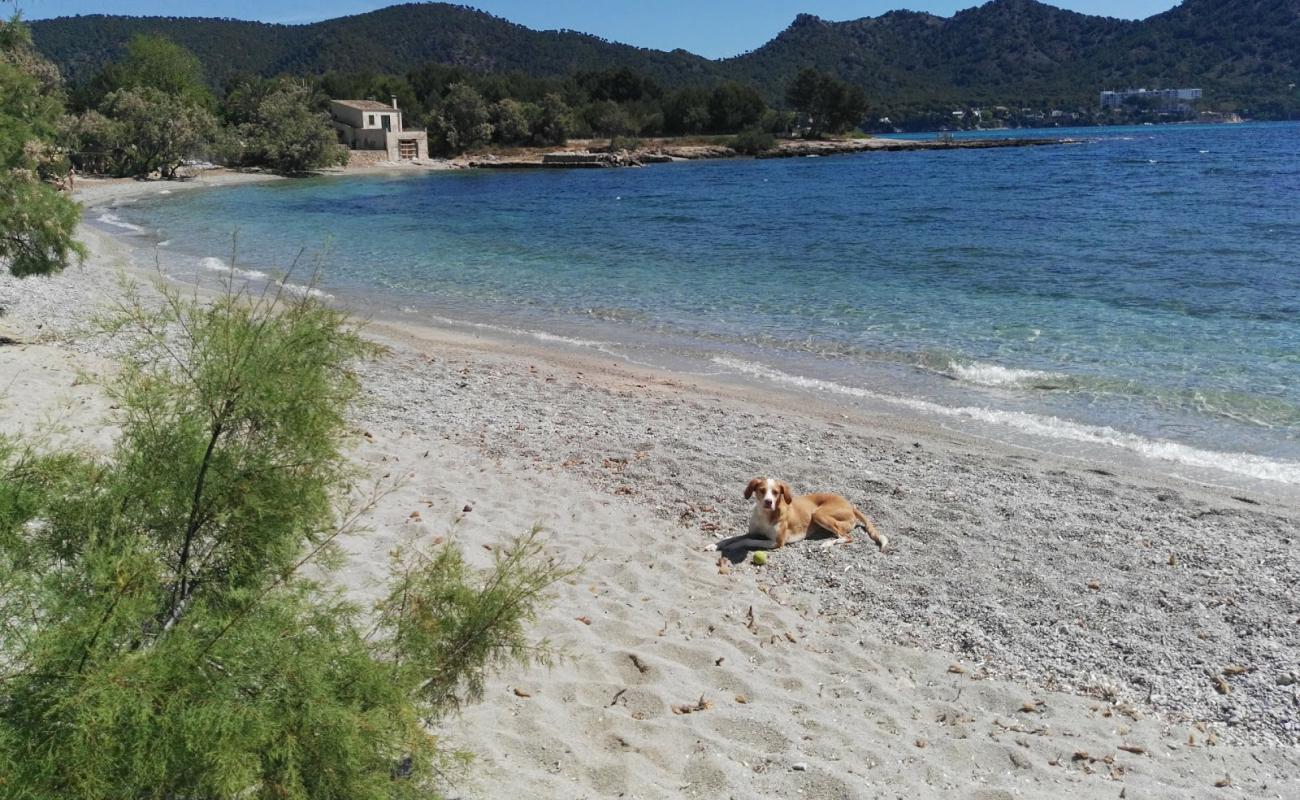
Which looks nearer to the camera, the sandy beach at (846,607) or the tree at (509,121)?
the sandy beach at (846,607)

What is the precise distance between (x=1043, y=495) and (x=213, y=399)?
7.75 m

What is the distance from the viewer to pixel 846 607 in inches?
251

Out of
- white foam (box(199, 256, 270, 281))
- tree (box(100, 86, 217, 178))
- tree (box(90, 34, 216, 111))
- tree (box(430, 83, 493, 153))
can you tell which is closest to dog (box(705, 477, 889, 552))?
white foam (box(199, 256, 270, 281))

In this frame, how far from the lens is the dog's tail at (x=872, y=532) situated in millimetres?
7387

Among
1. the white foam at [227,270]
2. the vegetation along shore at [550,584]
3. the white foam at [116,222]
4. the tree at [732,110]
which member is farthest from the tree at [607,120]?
the vegetation along shore at [550,584]

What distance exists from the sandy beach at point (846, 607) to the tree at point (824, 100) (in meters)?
118

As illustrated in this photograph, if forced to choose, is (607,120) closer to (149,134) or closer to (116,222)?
(149,134)

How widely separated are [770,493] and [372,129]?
297 ft

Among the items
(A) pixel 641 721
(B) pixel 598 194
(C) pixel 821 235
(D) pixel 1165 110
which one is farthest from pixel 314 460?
(D) pixel 1165 110

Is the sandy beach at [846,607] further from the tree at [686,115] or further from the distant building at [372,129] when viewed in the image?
the tree at [686,115]

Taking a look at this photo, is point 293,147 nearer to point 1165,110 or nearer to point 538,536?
point 538,536

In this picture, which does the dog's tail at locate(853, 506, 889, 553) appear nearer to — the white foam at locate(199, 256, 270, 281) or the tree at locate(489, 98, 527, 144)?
the white foam at locate(199, 256, 270, 281)

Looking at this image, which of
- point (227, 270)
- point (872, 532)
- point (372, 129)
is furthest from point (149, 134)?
point (872, 532)

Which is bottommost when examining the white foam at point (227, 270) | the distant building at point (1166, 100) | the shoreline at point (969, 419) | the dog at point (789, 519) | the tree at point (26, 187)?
the shoreline at point (969, 419)
